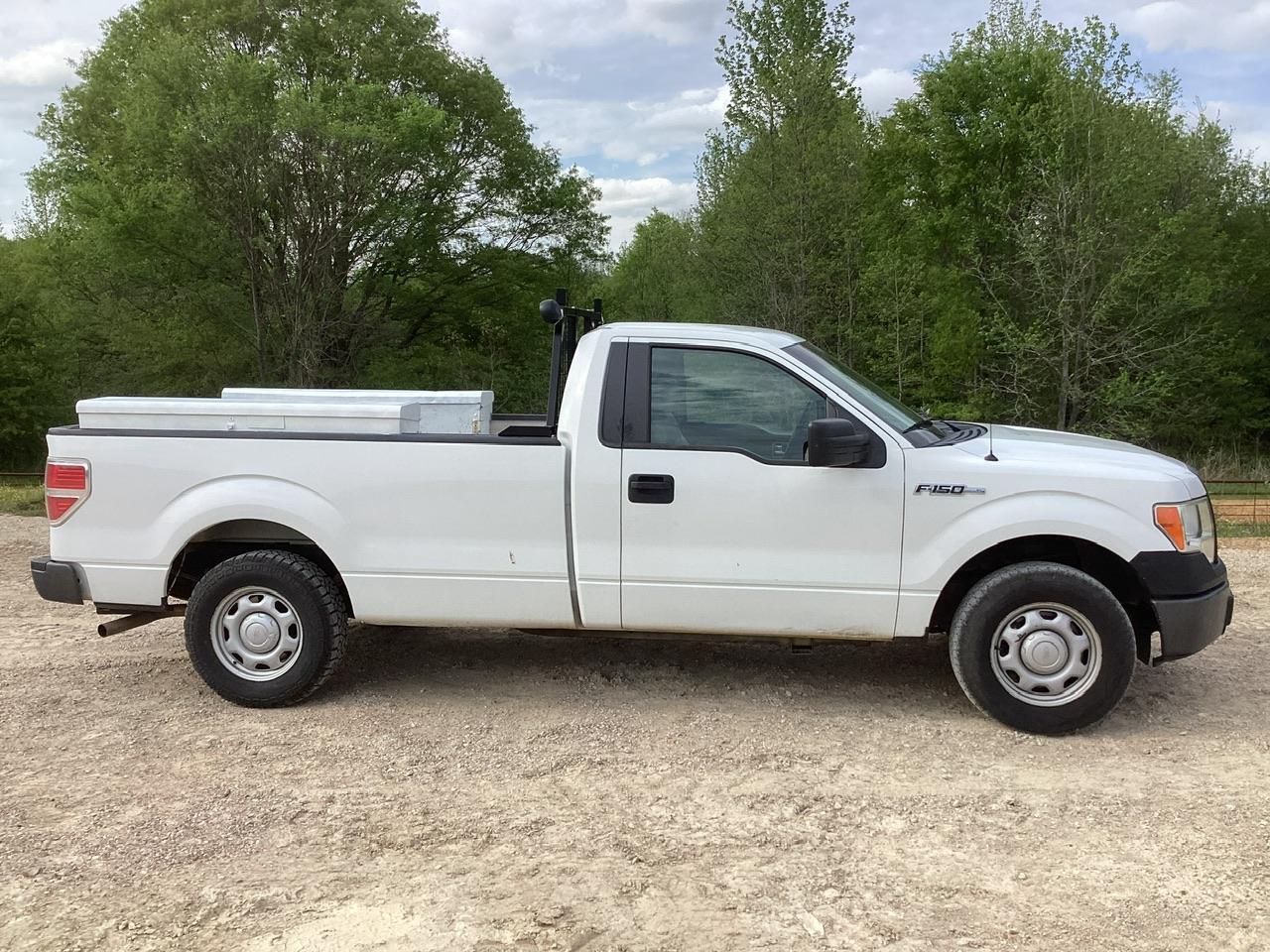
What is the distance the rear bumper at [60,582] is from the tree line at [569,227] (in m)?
18.5

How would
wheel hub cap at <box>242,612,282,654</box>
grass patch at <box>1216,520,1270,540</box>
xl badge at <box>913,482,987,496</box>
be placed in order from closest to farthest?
xl badge at <box>913,482,987,496</box>, wheel hub cap at <box>242,612,282,654</box>, grass patch at <box>1216,520,1270,540</box>

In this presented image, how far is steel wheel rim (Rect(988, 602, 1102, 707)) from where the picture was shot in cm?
469

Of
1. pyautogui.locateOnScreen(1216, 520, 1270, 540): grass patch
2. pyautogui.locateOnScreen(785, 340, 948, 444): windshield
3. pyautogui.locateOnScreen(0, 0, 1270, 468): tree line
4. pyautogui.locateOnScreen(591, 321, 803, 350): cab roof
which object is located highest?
pyautogui.locateOnScreen(0, 0, 1270, 468): tree line

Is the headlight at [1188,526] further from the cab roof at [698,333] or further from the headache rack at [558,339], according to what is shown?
the headache rack at [558,339]

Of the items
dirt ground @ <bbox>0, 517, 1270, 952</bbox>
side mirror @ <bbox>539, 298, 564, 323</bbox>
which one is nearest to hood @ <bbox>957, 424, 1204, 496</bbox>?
dirt ground @ <bbox>0, 517, 1270, 952</bbox>

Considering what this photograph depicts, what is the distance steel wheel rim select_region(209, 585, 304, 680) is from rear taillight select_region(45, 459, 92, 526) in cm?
95

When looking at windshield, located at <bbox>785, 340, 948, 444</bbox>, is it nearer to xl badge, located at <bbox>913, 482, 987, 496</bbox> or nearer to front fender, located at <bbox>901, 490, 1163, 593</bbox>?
xl badge, located at <bbox>913, 482, 987, 496</bbox>

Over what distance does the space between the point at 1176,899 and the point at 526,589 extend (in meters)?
3.03

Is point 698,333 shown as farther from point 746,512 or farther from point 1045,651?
point 1045,651

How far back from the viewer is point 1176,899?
327 cm

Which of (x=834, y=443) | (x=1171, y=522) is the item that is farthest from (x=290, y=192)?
(x=1171, y=522)

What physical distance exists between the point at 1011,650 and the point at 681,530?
165 centimetres

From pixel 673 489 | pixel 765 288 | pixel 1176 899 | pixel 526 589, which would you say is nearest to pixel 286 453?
pixel 526 589

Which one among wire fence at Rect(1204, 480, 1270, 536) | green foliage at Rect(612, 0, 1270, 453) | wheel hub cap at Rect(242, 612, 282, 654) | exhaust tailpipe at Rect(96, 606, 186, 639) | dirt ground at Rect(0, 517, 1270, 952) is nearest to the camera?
dirt ground at Rect(0, 517, 1270, 952)
